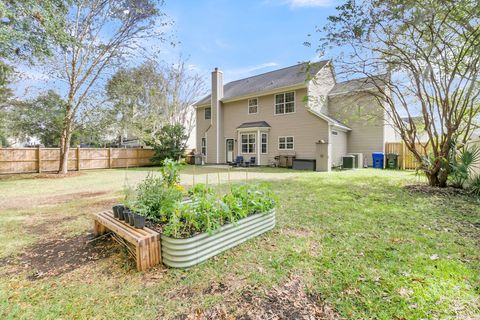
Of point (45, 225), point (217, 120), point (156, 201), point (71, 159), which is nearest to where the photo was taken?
point (156, 201)

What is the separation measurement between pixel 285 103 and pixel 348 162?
18.1 feet

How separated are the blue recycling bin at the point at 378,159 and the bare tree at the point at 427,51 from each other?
20.2 feet

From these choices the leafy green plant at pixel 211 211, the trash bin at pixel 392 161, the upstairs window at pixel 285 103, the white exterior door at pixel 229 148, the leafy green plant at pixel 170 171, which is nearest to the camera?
the leafy green plant at pixel 211 211

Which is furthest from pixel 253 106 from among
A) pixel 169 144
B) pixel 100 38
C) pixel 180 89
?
pixel 180 89

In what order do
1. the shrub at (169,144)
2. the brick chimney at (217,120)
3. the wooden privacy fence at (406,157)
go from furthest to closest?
the brick chimney at (217,120), the shrub at (169,144), the wooden privacy fence at (406,157)

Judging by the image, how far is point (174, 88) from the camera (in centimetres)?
2428

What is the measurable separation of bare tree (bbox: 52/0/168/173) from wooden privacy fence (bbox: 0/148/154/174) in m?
2.38

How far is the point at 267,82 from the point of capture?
1692cm

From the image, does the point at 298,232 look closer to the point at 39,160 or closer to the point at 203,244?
the point at 203,244

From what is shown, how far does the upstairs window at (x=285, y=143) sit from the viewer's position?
15.0 m

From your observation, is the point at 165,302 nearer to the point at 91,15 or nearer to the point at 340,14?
the point at 340,14

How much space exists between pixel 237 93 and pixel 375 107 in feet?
31.3

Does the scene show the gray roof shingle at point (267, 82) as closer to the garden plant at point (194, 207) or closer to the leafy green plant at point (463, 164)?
the leafy green plant at point (463, 164)

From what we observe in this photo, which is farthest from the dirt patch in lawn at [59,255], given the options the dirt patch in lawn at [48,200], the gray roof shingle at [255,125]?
the gray roof shingle at [255,125]
